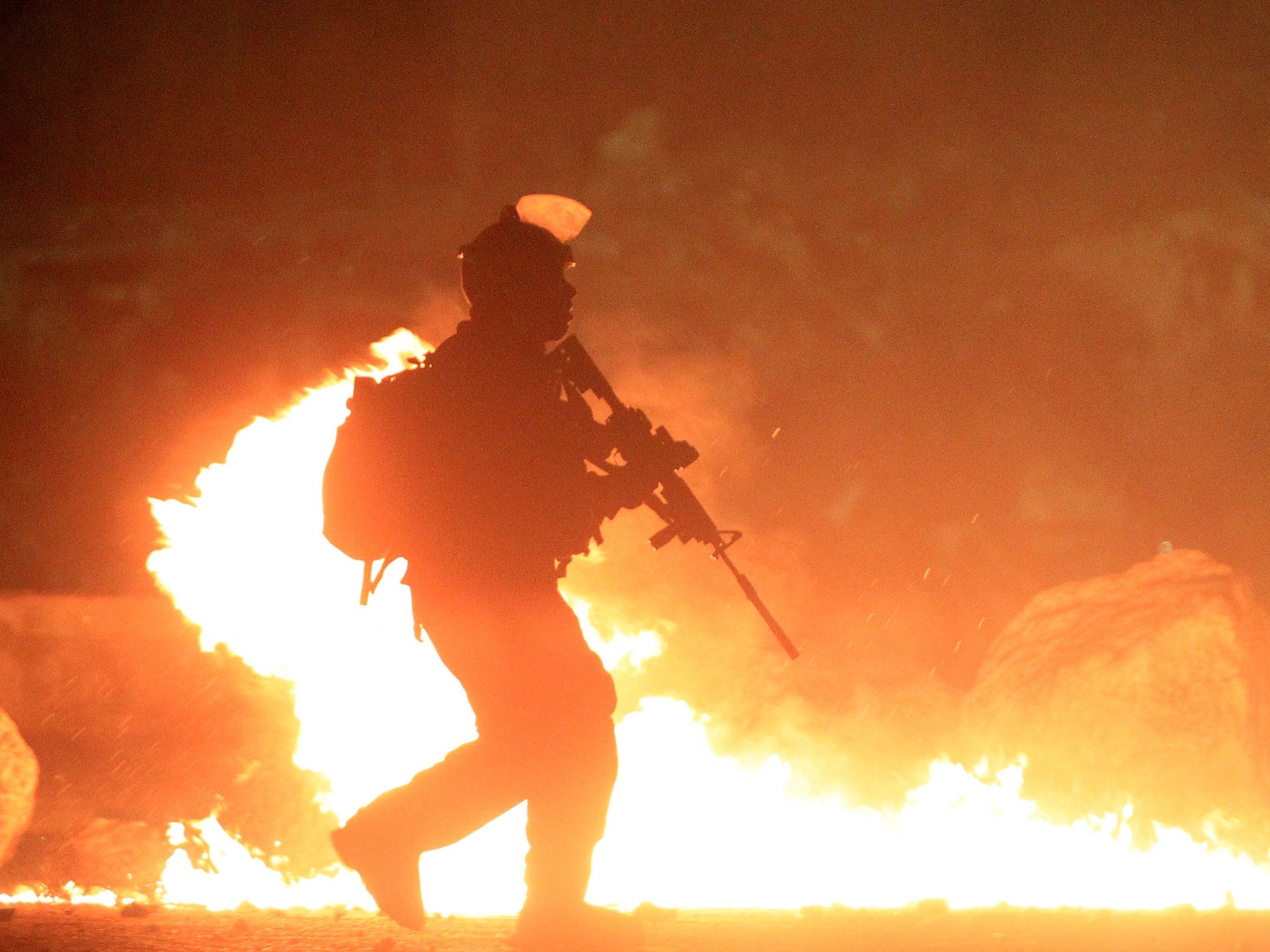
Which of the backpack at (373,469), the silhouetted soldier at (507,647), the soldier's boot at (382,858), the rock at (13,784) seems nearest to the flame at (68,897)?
the rock at (13,784)

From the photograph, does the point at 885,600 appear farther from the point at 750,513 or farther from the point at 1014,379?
the point at 1014,379

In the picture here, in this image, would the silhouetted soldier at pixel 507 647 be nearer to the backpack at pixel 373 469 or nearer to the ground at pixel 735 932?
the backpack at pixel 373 469

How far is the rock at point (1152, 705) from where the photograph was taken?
9.73 metres

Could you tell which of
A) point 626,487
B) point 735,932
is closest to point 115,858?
point 735,932

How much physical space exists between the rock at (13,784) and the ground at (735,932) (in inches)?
137

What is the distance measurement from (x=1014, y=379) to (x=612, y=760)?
7.98 meters

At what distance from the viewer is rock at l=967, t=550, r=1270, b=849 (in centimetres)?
973

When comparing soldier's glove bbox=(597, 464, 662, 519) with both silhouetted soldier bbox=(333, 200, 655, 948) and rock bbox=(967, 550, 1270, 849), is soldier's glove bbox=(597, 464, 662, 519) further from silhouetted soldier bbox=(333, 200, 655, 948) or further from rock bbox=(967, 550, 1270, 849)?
rock bbox=(967, 550, 1270, 849)

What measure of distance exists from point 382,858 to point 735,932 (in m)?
2.21

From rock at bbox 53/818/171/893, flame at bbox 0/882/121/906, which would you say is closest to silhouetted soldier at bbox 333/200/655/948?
flame at bbox 0/882/121/906

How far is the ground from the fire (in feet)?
6.23

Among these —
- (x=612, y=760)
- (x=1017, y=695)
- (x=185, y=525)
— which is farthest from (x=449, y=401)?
(x=1017, y=695)

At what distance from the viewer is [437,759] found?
9.69 m

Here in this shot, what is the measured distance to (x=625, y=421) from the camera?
5.19m
